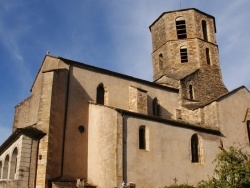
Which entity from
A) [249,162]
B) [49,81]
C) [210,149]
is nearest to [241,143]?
[210,149]

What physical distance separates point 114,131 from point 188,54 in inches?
501

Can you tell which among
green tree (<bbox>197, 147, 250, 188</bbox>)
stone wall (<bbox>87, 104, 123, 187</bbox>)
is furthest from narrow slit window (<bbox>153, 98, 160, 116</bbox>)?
green tree (<bbox>197, 147, 250, 188</bbox>)

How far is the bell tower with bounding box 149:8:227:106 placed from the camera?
1024 inches

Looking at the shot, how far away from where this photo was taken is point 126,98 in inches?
873

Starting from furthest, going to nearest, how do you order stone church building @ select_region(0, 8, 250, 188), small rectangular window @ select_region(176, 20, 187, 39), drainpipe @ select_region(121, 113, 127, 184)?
1. small rectangular window @ select_region(176, 20, 187, 39)
2. stone church building @ select_region(0, 8, 250, 188)
3. drainpipe @ select_region(121, 113, 127, 184)

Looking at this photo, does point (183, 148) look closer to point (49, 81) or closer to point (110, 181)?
point (110, 181)

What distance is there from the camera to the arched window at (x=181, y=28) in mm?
28516

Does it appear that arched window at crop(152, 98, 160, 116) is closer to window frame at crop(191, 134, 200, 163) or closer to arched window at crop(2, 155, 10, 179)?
window frame at crop(191, 134, 200, 163)

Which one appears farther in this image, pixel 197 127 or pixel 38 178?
pixel 197 127

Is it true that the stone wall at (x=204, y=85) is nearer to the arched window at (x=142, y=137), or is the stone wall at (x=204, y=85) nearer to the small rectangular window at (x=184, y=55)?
the small rectangular window at (x=184, y=55)

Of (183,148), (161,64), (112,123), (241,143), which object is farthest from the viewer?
(161,64)

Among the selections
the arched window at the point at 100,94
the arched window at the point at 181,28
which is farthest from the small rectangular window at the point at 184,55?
the arched window at the point at 100,94

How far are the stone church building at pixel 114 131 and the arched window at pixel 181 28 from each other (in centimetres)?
449

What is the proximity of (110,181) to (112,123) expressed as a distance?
3.01m
